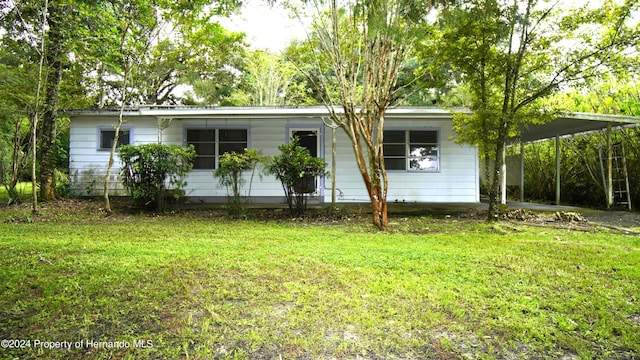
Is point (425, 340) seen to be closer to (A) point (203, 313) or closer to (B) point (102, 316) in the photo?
(A) point (203, 313)

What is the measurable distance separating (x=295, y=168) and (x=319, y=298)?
16.0 ft

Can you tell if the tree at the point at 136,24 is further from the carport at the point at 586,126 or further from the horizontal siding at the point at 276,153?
the carport at the point at 586,126

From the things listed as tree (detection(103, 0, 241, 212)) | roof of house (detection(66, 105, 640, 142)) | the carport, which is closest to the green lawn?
the carport

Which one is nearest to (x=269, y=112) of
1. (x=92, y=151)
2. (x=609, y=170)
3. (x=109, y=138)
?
(x=109, y=138)

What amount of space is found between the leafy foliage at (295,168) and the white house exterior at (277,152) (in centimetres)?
185

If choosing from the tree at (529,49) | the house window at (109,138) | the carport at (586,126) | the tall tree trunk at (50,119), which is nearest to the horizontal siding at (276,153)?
the house window at (109,138)

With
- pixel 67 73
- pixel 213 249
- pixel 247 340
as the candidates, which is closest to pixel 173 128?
pixel 67 73

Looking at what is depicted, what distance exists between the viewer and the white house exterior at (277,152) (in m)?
10.1

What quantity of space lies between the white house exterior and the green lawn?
4728 mm

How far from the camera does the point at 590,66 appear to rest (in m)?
6.72

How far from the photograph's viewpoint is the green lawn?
2.26 m

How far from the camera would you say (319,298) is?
2.99 meters

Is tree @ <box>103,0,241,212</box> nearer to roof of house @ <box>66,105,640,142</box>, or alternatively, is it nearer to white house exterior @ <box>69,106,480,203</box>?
roof of house @ <box>66,105,640,142</box>

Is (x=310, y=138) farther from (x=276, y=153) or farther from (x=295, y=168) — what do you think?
(x=295, y=168)
